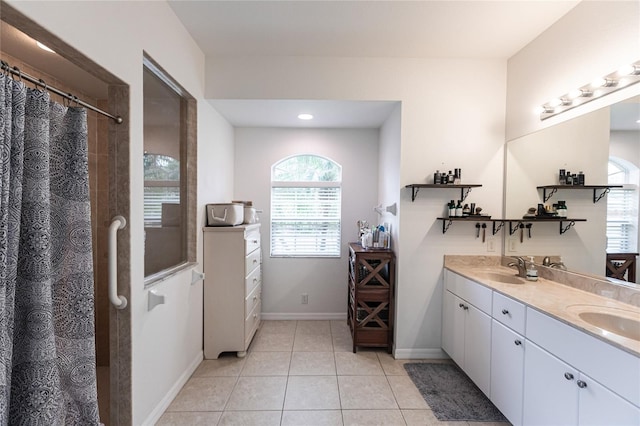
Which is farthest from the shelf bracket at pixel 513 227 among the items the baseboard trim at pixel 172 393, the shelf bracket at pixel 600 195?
the baseboard trim at pixel 172 393

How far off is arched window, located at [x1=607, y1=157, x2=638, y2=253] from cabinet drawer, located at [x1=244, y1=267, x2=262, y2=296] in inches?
107

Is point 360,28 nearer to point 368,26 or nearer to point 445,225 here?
point 368,26

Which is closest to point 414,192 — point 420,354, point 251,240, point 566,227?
point 566,227

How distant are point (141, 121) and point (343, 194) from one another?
2352mm

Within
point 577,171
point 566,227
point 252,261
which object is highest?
point 577,171

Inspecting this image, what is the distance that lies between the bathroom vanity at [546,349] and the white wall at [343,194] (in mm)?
1472

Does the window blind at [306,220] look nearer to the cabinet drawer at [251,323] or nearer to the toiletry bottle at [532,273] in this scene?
the cabinet drawer at [251,323]

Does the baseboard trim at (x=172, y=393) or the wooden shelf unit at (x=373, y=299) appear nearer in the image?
the baseboard trim at (x=172, y=393)

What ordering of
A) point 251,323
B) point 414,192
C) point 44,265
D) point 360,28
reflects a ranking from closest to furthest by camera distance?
point 44,265 < point 360,28 < point 414,192 < point 251,323

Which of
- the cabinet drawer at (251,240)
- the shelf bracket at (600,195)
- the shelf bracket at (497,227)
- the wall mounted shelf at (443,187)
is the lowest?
the cabinet drawer at (251,240)

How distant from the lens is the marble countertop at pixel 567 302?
1.22 metres

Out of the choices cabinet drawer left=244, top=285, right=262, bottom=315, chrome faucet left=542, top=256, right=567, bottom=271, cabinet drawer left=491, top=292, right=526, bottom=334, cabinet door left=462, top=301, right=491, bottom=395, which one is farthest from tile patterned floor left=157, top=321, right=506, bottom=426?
chrome faucet left=542, top=256, right=567, bottom=271

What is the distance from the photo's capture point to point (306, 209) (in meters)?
3.63

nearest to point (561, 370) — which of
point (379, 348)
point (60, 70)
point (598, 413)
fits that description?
point (598, 413)
